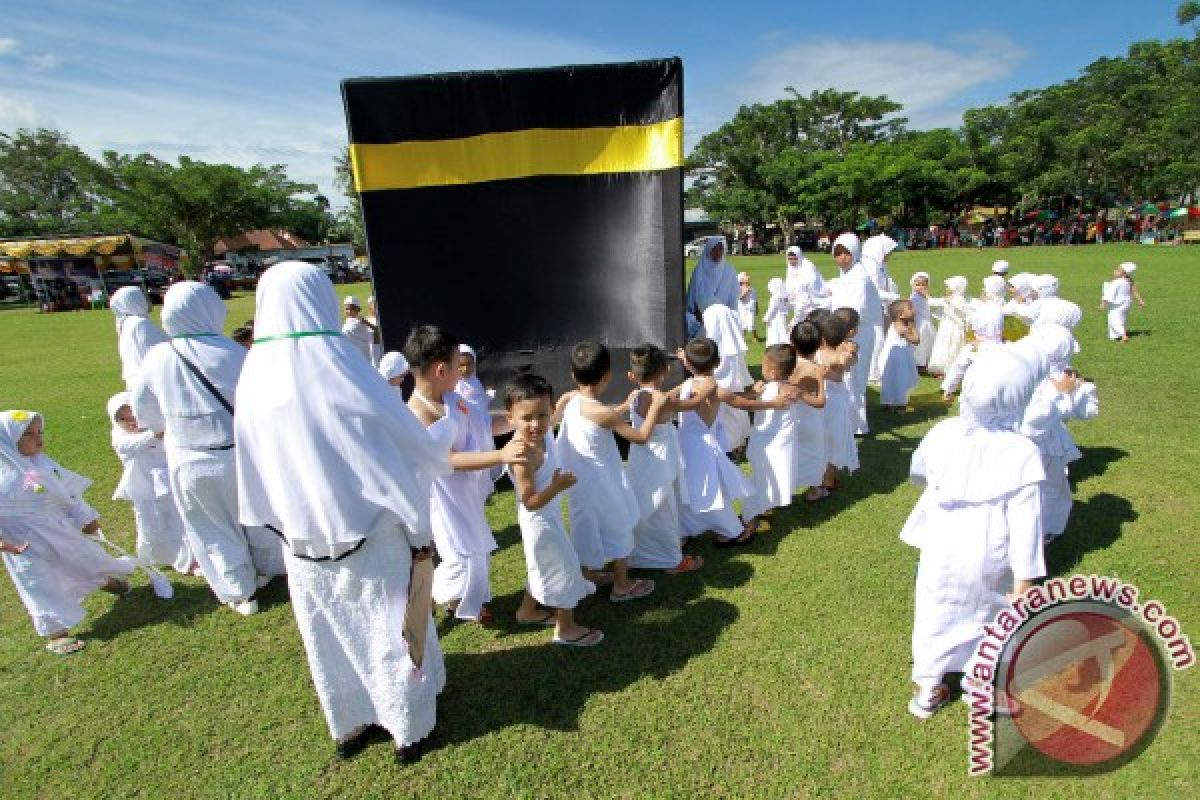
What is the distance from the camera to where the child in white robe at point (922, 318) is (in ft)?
27.1

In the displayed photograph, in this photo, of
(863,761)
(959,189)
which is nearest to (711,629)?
(863,761)

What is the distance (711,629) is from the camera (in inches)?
133

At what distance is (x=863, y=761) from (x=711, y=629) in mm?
1012

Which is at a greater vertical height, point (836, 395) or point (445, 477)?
point (445, 477)

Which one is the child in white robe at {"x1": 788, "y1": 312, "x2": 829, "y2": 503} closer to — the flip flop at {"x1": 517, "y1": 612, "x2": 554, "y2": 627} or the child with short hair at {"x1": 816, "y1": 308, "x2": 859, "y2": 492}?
the child with short hair at {"x1": 816, "y1": 308, "x2": 859, "y2": 492}

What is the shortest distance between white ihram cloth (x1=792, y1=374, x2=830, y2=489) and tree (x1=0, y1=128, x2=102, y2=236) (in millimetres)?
52279

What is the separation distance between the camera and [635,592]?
12.1 feet

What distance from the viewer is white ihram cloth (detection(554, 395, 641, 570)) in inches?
A: 132

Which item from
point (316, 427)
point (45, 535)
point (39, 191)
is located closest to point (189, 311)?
point (45, 535)

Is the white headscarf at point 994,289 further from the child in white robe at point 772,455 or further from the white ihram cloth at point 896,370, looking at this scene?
the child in white robe at point 772,455

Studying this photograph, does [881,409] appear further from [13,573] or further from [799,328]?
[13,573]

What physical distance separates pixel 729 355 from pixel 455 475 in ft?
11.1

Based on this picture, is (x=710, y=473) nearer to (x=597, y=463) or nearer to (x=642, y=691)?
(x=597, y=463)

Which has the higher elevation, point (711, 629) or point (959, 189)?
point (959, 189)
